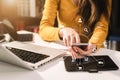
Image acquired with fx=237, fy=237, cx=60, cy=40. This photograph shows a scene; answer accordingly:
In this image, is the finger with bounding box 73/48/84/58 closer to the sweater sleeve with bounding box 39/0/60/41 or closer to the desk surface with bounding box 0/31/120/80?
the desk surface with bounding box 0/31/120/80

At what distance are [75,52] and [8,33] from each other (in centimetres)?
47

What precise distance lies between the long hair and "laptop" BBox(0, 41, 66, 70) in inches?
14.8

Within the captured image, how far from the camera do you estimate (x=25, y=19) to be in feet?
7.47

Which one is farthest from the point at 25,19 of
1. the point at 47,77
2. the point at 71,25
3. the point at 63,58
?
the point at 47,77

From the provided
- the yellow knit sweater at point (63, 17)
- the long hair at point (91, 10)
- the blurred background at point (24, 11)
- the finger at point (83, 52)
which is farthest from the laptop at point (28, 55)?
the blurred background at point (24, 11)

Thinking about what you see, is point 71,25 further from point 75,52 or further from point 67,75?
point 67,75

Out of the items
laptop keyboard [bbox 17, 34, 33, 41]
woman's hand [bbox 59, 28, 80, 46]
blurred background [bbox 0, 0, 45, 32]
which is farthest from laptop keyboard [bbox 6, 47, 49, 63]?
blurred background [bbox 0, 0, 45, 32]

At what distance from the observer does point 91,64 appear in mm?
837

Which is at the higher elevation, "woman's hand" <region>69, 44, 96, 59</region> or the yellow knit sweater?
the yellow knit sweater

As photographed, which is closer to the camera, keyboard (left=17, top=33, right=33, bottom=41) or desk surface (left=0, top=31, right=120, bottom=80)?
desk surface (left=0, top=31, right=120, bottom=80)

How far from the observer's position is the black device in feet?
2.64

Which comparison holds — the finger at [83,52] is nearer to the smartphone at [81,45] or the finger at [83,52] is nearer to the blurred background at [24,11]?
the smartphone at [81,45]

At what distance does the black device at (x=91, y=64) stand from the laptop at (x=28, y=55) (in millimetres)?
77

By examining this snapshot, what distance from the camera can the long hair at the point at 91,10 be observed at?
4.17 feet
